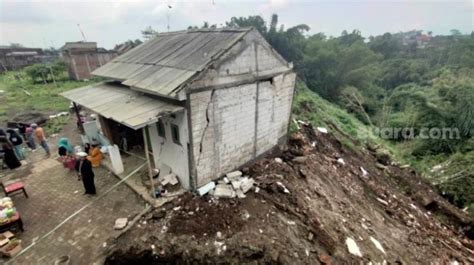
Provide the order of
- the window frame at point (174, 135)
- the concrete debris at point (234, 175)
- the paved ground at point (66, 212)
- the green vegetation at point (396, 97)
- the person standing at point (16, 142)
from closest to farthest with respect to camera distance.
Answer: the paved ground at point (66, 212), the window frame at point (174, 135), the concrete debris at point (234, 175), the person standing at point (16, 142), the green vegetation at point (396, 97)

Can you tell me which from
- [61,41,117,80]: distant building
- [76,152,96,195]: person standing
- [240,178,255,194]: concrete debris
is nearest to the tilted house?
[240,178,255,194]: concrete debris

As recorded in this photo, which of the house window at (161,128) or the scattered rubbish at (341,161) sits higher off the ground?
the house window at (161,128)

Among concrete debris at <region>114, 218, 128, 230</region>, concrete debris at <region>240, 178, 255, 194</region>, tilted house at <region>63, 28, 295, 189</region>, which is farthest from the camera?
concrete debris at <region>240, 178, 255, 194</region>

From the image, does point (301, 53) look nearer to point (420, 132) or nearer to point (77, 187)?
point (420, 132)

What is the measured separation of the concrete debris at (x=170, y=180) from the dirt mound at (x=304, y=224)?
30.0 inches

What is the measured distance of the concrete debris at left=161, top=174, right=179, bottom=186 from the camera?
299 inches

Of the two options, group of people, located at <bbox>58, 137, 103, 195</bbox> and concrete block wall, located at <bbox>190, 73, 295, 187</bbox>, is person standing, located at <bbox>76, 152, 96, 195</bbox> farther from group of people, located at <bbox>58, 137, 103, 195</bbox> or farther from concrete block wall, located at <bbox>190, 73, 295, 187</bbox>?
concrete block wall, located at <bbox>190, 73, 295, 187</bbox>

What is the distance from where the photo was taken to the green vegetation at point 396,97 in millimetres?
13898

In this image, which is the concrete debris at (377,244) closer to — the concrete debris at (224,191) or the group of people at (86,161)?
the concrete debris at (224,191)

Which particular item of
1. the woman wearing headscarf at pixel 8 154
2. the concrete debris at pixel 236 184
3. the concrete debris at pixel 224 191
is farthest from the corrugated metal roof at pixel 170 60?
the woman wearing headscarf at pixel 8 154

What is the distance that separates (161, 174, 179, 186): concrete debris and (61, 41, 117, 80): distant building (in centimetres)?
2576

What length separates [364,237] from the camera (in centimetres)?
698

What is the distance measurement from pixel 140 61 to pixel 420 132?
16328mm

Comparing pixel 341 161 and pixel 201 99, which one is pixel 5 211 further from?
pixel 341 161
